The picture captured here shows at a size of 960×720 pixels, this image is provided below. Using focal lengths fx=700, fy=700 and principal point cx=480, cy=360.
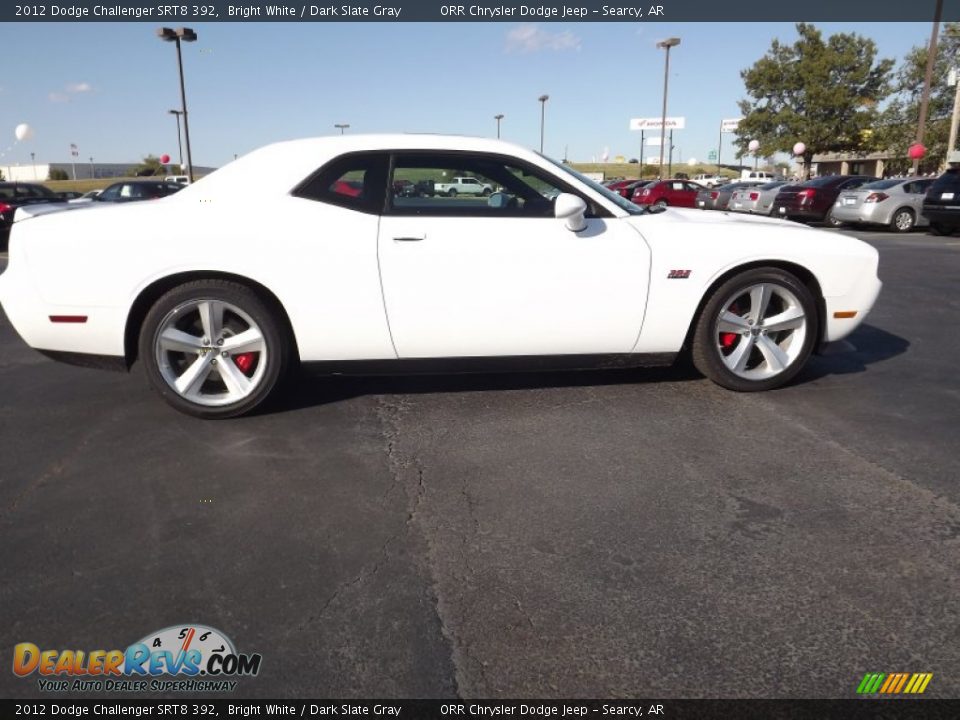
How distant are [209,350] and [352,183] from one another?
1.22m

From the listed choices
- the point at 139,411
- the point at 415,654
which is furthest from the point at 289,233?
the point at 415,654

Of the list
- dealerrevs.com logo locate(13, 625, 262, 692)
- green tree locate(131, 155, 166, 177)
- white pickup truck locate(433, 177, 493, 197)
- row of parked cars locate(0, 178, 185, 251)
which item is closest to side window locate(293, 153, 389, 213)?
white pickup truck locate(433, 177, 493, 197)

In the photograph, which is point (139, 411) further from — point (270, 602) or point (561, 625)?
point (561, 625)

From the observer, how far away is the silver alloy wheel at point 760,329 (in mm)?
4258

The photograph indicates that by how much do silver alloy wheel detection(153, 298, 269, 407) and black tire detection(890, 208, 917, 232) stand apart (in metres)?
18.1

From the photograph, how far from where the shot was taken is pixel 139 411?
4.15 m

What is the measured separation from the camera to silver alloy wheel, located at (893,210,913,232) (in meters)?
17.4

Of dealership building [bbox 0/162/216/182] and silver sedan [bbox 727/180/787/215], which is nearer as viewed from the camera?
silver sedan [bbox 727/180/787/215]

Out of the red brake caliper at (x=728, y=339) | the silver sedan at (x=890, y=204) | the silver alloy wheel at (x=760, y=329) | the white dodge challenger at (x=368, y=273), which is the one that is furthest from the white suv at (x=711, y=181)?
the white dodge challenger at (x=368, y=273)

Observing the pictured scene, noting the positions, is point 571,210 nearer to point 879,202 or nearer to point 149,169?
point 879,202

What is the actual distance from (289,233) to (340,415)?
1.06 meters

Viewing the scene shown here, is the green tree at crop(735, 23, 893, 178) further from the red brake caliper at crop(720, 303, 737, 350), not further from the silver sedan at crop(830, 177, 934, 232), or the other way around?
the red brake caliper at crop(720, 303, 737, 350)
